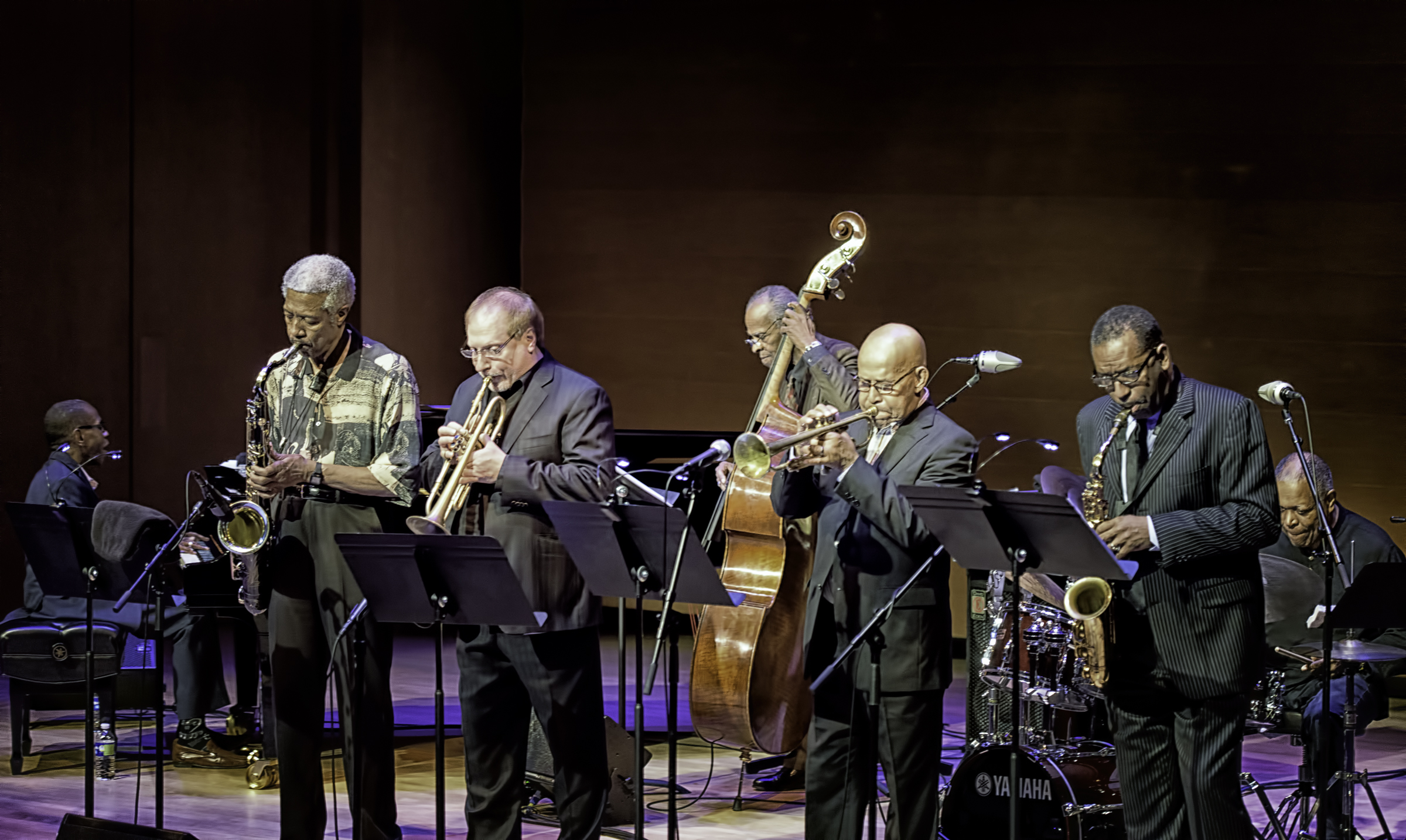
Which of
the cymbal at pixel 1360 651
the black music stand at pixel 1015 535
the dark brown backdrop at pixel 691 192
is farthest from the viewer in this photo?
the dark brown backdrop at pixel 691 192

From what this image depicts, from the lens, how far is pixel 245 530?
417cm

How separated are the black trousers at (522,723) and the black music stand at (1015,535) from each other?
116cm

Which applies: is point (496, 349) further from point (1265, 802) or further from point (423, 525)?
point (1265, 802)

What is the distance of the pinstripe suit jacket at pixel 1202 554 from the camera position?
3.58m

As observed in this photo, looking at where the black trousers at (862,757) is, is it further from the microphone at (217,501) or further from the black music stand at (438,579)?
the microphone at (217,501)

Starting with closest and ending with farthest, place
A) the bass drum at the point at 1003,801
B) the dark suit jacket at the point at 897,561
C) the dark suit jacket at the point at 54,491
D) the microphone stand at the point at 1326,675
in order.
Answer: the dark suit jacket at the point at 897,561, the microphone stand at the point at 1326,675, the bass drum at the point at 1003,801, the dark suit jacket at the point at 54,491

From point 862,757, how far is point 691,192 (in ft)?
18.0

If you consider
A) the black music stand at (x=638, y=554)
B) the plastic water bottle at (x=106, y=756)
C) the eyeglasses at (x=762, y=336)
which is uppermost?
the eyeglasses at (x=762, y=336)

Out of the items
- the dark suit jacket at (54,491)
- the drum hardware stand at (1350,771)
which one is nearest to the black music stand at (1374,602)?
the drum hardware stand at (1350,771)

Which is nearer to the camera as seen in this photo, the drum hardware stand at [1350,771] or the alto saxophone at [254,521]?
the alto saxophone at [254,521]

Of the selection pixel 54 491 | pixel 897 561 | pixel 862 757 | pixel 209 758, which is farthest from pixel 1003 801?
pixel 54 491

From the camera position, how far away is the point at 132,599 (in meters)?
6.59

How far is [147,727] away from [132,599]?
636mm

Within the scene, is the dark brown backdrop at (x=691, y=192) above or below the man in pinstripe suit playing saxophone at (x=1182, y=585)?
above
